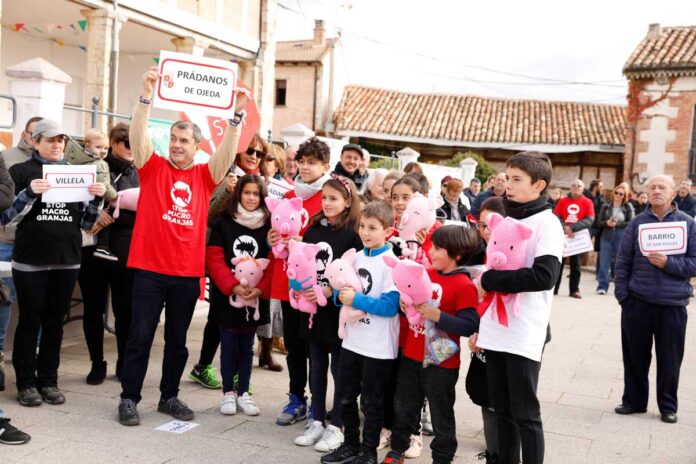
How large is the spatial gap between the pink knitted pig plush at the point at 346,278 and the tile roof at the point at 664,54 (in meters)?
21.0

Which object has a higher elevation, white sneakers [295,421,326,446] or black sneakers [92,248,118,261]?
black sneakers [92,248,118,261]

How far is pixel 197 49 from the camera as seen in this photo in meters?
18.2

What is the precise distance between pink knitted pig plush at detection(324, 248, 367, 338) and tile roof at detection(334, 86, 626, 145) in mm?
27868

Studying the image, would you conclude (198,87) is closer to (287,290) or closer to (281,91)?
(287,290)

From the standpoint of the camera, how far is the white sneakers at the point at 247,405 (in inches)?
200

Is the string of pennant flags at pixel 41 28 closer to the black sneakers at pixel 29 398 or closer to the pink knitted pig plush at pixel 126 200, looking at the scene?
the pink knitted pig plush at pixel 126 200

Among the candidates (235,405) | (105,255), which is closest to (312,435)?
(235,405)

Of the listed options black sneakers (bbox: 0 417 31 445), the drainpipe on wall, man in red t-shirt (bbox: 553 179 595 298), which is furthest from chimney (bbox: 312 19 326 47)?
black sneakers (bbox: 0 417 31 445)

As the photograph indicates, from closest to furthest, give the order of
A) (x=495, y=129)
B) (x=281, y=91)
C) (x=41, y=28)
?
(x=41, y=28) < (x=495, y=129) < (x=281, y=91)

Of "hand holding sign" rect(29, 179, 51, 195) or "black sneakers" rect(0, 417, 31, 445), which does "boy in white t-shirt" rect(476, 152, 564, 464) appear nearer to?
"black sneakers" rect(0, 417, 31, 445)

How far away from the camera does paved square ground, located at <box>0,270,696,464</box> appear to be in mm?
4258

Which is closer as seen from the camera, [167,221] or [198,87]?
[167,221]

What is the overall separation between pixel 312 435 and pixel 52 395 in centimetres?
196

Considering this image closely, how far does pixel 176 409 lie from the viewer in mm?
4930
